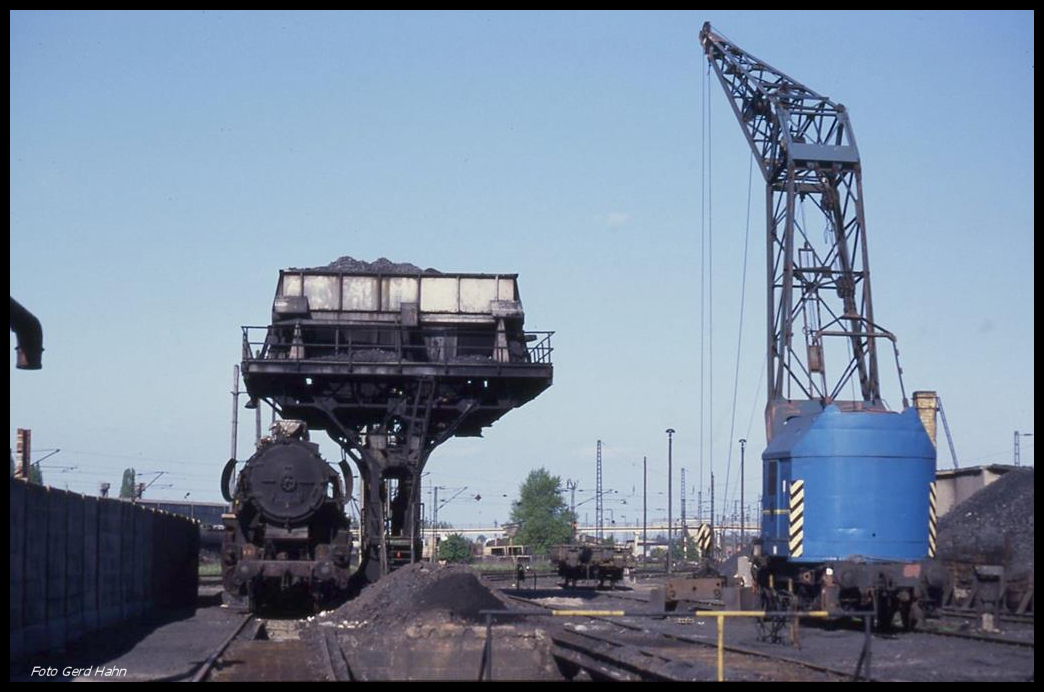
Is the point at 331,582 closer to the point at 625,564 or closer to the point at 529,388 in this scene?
the point at 529,388

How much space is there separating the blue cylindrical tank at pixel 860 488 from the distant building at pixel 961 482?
39.9ft

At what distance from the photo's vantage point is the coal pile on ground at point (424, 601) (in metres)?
23.7

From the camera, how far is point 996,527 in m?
27.9

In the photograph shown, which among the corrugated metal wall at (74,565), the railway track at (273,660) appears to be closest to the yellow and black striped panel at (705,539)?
the railway track at (273,660)

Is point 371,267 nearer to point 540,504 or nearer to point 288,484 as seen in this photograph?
point 288,484

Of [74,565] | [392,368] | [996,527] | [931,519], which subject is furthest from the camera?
[392,368]

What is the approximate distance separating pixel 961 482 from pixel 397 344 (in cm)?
1596

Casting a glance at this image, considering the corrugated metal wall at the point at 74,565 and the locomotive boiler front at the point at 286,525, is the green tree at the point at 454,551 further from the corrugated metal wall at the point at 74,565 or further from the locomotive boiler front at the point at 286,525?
the locomotive boiler front at the point at 286,525

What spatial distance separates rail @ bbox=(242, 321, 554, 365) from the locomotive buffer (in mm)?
37

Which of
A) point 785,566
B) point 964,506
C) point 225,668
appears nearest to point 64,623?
point 225,668

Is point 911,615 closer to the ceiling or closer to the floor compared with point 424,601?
closer to the ceiling

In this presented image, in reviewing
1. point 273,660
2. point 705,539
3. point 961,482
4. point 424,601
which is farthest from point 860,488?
point 961,482
